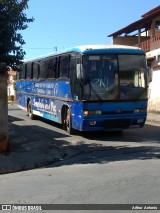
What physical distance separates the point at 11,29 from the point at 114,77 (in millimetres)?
3881

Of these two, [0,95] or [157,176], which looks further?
[0,95]

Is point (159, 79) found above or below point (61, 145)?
above

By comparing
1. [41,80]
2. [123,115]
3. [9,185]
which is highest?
[41,80]

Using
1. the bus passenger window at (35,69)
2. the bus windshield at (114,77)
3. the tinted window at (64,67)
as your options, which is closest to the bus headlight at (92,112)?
the bus windshield at (114,77)

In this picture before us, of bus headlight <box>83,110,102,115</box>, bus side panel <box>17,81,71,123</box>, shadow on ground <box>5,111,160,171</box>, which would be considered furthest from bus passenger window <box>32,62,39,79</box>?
bus headlight <box>83,110,102,115</box>

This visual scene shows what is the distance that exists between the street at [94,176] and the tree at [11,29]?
298cm

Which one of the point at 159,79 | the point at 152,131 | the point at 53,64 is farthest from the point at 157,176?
the point at 159,79

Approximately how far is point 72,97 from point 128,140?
2.37m

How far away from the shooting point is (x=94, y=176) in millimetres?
8750

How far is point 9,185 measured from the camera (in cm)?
841

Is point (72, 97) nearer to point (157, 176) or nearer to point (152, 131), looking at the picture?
point (152, 131)

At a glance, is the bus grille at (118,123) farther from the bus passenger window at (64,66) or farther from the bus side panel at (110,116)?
the bus passenger window at (64,66)

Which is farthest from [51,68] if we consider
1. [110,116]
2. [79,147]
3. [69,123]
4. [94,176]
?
[94,176]

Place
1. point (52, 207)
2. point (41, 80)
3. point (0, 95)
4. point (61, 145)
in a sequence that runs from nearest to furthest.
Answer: point (52, 207) → point (0, 95) → point (61, 145) → point (41, 80)
